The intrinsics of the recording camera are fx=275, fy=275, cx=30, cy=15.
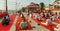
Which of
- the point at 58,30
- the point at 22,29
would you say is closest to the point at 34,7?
the point at 22,29

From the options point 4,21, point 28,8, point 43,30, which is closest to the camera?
point 43,30

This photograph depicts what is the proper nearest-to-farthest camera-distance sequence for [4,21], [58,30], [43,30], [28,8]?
1. [58,30]
2. [43,30]
3. [28,8]
4. [4,21]

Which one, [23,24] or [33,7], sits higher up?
[33,7]

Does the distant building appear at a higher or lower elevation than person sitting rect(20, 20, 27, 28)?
higher

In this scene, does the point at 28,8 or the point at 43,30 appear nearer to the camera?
the point at 43,30

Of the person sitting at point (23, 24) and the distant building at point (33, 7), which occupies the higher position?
the distant building at point (33, 7)

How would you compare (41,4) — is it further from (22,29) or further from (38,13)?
(22,29)

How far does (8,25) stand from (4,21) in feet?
0.55

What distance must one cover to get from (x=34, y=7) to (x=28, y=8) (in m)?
0.15

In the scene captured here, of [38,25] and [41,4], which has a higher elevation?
[41,4]

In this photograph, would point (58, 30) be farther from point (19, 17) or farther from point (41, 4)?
point (19, 17)

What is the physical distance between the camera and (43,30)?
16.5 ft

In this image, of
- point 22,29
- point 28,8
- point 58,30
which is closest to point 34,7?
point 28,8

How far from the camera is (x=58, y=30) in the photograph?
4.65 meters
